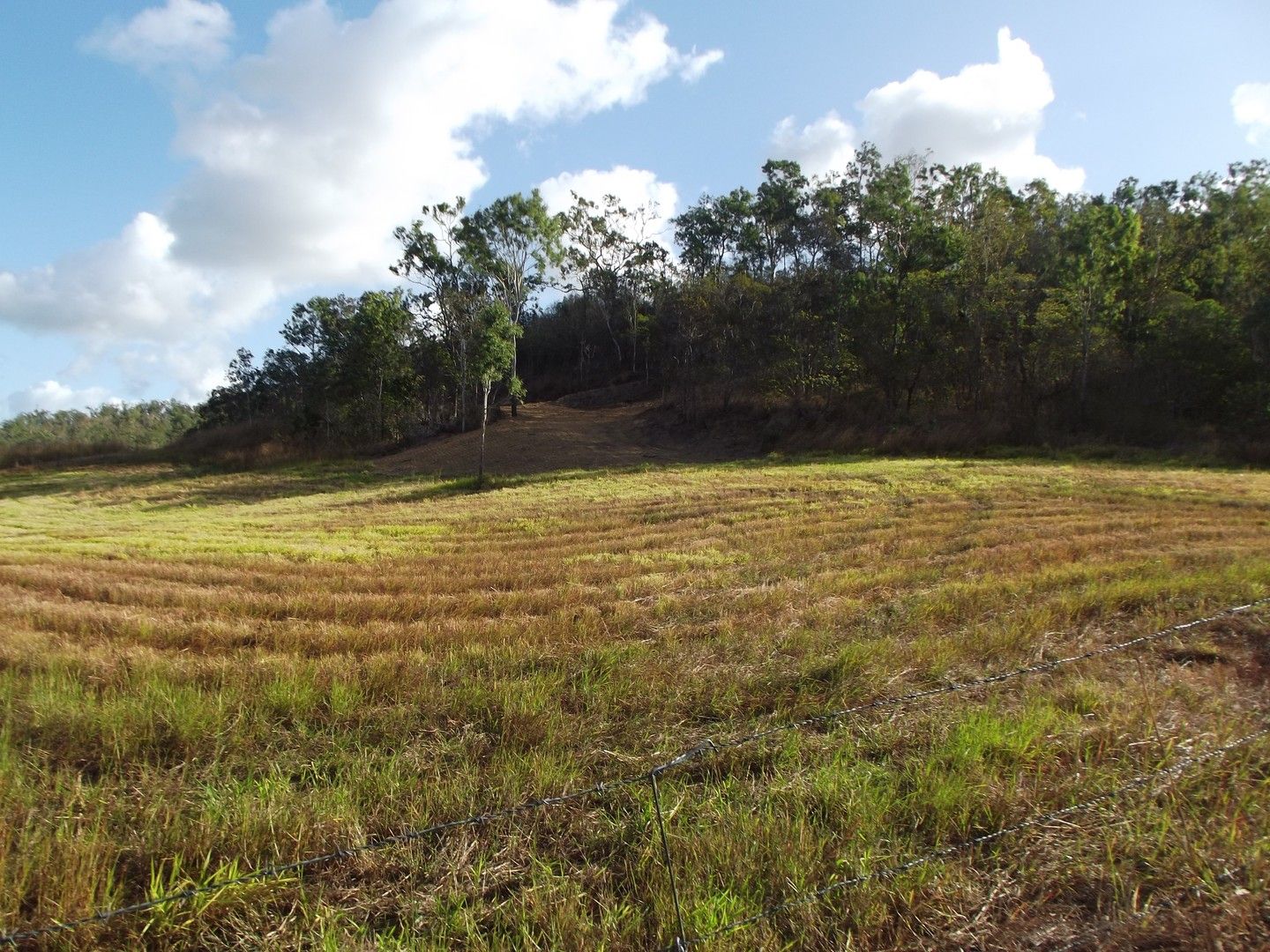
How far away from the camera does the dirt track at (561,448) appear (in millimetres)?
37156

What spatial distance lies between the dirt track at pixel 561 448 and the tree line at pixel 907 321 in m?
3.21

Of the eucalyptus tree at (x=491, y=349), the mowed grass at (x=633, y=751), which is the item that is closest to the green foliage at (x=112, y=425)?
the eucalyptus tree at (x=491, y=349)

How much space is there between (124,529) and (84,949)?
19471 millimetres

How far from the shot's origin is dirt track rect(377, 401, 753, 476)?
3716 cm

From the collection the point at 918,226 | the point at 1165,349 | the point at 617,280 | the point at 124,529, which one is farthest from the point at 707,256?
the point at 124,529

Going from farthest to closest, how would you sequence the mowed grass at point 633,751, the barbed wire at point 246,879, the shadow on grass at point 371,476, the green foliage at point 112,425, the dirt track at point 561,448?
the green foliage at point 112,425 → the dirt track at point 561,448 → the shadow on grass at point 371,476 → the mowed grass at point 633,751 → the barbed wire at point 246,879

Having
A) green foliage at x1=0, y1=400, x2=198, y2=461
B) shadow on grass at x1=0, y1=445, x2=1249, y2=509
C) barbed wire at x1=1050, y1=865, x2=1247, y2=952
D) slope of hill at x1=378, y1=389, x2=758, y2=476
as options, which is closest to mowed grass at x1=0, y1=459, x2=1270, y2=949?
barbed wire at x1=1050, y1=865, x2=1247, y2=952

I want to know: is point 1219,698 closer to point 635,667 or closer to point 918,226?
point 635,667

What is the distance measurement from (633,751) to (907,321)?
36.0 meters

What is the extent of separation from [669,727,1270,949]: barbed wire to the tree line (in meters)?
27.7

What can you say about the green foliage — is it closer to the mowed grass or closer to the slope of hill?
the slope of hill

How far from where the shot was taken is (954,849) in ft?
10.6

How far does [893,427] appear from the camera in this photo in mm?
34812

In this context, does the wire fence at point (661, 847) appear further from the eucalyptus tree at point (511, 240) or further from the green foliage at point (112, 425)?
the green foliage at point (112, 425)
